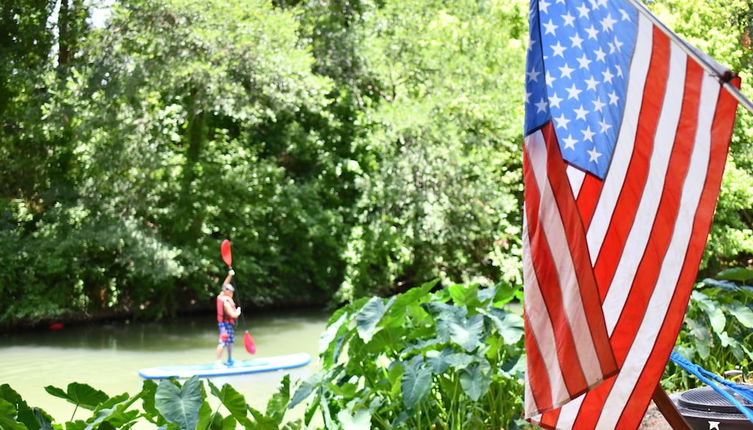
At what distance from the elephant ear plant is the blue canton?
203 centimetres

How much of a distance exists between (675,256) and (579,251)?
40 centimetres

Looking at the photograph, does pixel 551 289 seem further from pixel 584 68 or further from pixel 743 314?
pixel 743 314

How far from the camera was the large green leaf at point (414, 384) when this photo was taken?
466 centimetres

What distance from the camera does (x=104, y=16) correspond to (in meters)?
19.0

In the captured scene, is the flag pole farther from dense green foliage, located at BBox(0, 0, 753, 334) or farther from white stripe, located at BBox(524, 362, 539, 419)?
dense green foliage, located at BBox(0, 0, 753, 334)

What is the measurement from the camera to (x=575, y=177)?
10.4 ft

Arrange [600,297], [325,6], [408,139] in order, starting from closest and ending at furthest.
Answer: [600,297] → [408,139] → [325,6]

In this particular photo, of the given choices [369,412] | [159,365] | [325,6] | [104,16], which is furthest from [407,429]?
[325,6]

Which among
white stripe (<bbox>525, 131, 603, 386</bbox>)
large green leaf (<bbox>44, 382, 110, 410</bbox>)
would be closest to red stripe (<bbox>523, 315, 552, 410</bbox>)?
white stripe (<bbox>525, 131, 603, 386</bbox>)

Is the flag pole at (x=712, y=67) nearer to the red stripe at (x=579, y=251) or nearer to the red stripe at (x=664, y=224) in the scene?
the red stripe at (x=664, y=224)

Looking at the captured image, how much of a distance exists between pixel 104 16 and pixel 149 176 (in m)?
3.75

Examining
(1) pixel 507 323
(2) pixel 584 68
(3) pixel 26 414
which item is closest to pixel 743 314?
(1) pixel 507 323

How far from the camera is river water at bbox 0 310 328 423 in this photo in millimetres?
11797

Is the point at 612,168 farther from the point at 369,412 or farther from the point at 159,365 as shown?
the point at 159,365
